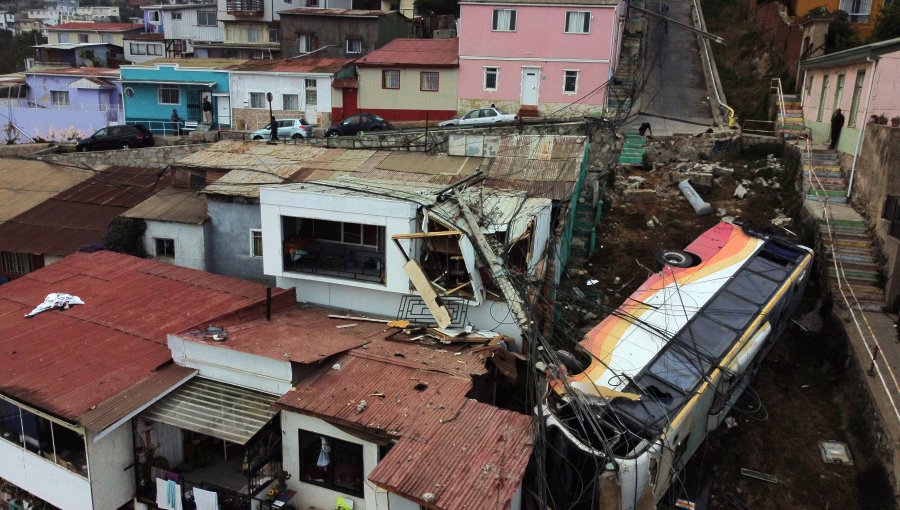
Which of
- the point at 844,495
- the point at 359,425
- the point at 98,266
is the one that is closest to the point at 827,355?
the point at 844,495

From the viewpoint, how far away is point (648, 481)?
10641mm

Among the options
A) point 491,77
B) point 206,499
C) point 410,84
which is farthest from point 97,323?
point 491,77

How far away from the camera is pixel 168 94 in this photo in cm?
3809

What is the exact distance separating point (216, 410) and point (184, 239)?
9440 mm

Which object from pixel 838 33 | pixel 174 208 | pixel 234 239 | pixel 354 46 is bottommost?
pixel 234 239

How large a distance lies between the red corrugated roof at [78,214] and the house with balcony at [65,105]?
13.9m

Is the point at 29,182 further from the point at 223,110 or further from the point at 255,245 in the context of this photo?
the point at 255,245

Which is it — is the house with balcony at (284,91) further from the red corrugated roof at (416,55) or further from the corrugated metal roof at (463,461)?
the corrugated metal roof at (463,461)

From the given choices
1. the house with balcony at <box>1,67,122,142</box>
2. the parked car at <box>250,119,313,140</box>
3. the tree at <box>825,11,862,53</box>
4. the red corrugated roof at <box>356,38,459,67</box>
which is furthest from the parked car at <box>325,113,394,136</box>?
the tree at <box>825,11,862,53</box>

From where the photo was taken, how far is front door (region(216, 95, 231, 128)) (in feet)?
123

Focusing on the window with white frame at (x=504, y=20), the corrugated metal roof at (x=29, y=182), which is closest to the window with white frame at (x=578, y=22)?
the window with white frame at (x=504, y=20)

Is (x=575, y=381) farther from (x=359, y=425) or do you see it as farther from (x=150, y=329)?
(x=150, y=329)

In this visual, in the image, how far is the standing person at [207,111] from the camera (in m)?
37.0

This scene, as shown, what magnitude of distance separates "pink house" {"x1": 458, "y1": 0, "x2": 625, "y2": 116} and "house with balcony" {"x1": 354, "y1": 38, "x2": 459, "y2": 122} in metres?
0.94
